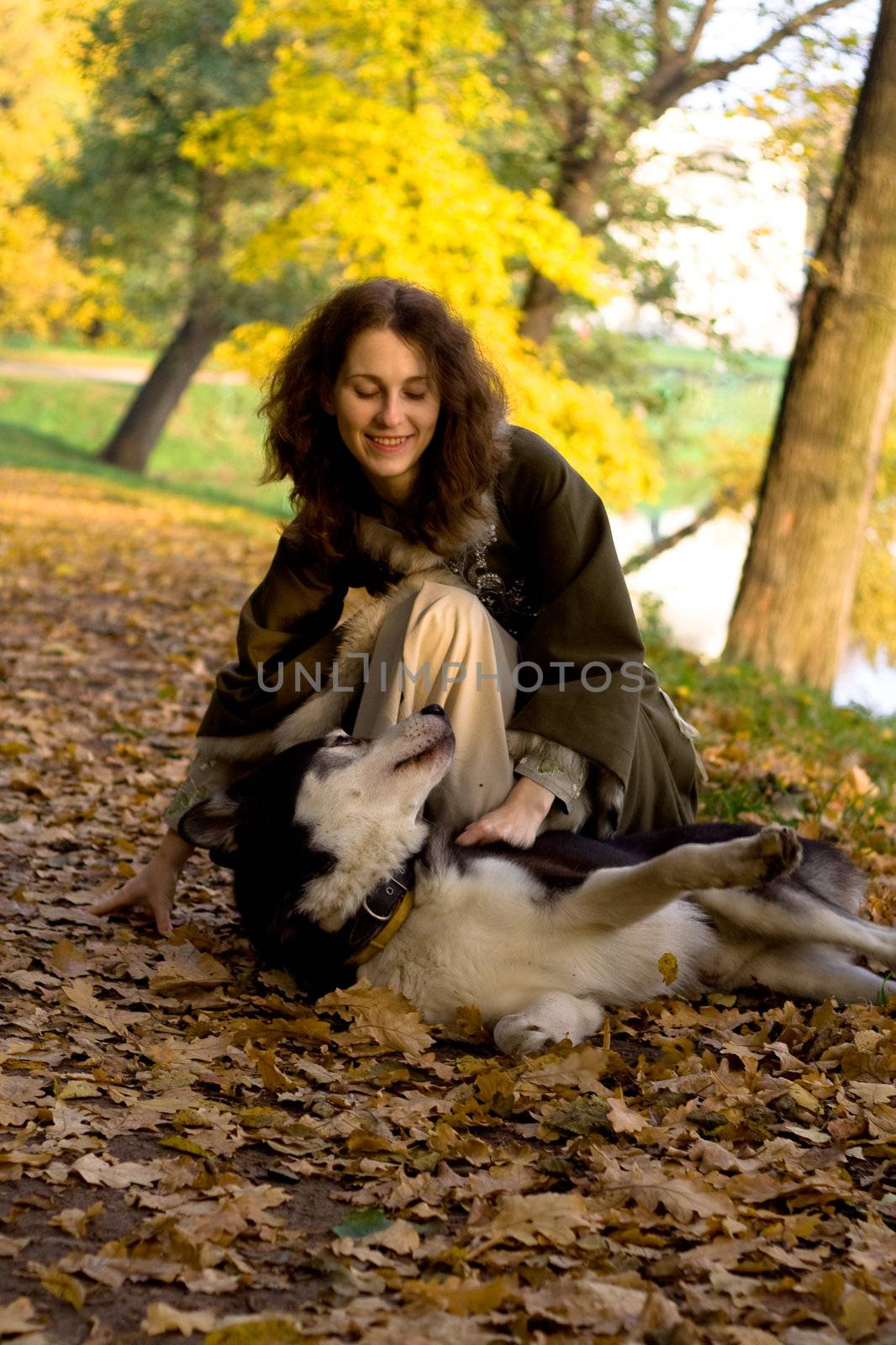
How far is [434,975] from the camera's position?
11.7ft

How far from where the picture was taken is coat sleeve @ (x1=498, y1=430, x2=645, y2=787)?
4020 mm

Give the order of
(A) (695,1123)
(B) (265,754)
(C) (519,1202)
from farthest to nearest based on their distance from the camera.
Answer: (B) (265,754) → (A) (695,1123) → (C) (519,1202)

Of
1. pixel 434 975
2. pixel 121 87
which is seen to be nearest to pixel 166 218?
pixel 121 87

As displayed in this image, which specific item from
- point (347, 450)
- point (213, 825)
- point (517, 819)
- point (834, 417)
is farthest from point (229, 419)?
point (517, 819)

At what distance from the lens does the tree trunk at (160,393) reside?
2520cm

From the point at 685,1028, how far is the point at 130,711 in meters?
4.47

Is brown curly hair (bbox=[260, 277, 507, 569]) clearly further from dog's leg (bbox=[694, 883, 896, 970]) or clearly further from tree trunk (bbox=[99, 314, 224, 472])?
tree trunk (bbox=[99, 314, 224, 472])

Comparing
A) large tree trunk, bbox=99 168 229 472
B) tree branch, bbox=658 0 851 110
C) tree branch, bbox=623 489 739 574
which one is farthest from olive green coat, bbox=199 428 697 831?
large tree trunk, bbox=99 168 229 472

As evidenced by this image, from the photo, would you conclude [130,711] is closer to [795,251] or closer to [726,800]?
[726,800]

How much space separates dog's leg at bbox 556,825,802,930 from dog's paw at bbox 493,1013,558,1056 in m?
0.29

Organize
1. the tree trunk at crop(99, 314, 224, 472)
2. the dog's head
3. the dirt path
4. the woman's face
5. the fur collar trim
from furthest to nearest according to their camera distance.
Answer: the dirt path < the tree trunk at crop(99, 314, 224, 472) < the fur collar trim < the woman's face < the dog's head

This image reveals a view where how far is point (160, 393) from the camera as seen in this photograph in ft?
85.0

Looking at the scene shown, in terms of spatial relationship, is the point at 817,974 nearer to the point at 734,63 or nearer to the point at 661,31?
the point at 734,63

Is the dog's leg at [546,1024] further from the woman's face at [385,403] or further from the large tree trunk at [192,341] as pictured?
the large tree trunk at [192,341]
